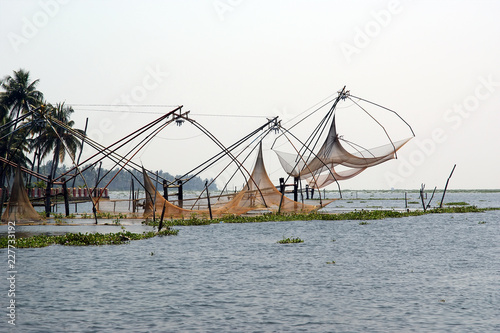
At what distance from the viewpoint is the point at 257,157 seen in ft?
124

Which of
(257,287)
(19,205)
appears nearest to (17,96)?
(19,205)

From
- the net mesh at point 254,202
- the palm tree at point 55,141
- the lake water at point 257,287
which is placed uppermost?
the palm tree at point 55,141

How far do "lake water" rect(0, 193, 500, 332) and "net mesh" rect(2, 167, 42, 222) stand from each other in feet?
21.3

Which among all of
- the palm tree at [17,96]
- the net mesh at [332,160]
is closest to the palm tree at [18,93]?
the palm tree at [17,96]

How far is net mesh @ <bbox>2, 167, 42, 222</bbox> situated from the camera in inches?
1086

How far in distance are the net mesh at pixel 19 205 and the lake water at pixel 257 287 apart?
6.48m

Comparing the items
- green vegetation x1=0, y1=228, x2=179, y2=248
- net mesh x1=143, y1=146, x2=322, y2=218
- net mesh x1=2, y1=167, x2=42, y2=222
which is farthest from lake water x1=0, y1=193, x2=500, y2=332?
net mesh x1=143, y1=146, x2=322, y2=218

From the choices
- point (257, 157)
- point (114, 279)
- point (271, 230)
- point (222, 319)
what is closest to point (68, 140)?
point (257, 157)

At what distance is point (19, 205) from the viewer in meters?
28.1

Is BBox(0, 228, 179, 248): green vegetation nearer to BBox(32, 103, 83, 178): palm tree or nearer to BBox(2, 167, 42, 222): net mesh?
BBox(2, 167, 42, 222): net mesh

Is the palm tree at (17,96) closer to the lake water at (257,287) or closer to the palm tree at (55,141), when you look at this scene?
the palm tree at (55,141)

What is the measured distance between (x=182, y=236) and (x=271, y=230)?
23.0ft

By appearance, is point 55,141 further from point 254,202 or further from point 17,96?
point 254,202

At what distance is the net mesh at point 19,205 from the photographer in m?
27.6
